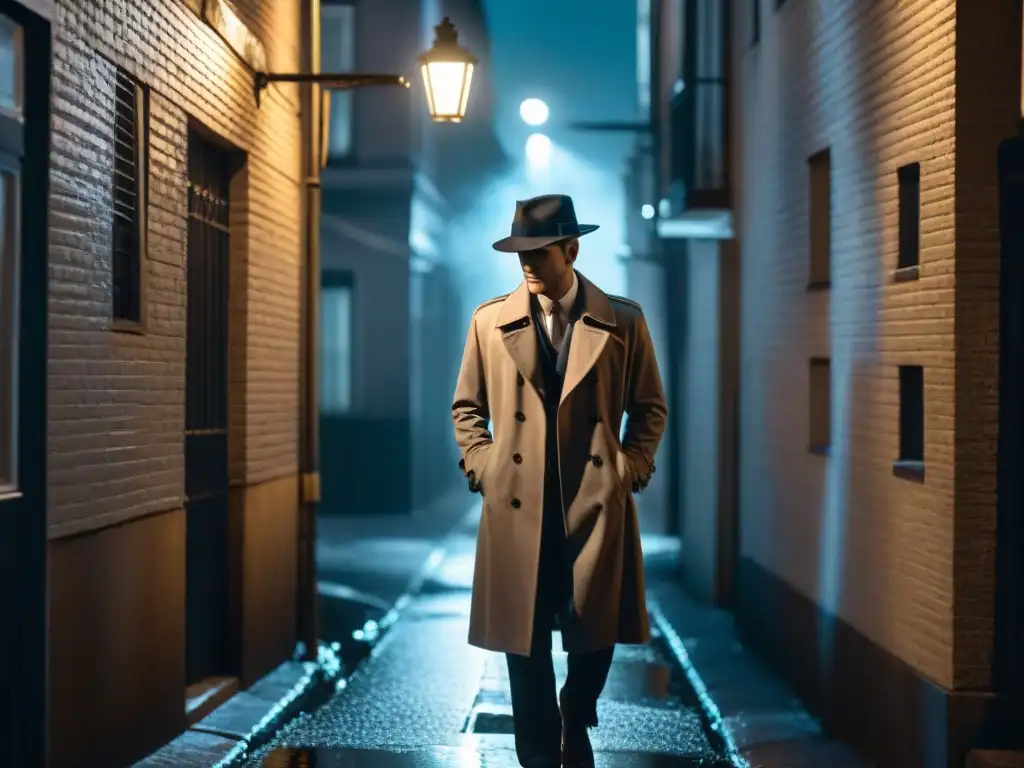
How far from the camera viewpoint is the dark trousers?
20.6 ft

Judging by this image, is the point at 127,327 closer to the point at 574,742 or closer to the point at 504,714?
the point at 574,742

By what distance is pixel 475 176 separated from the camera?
123 ft

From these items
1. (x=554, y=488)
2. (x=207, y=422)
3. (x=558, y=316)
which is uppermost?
(x=558, y=316)

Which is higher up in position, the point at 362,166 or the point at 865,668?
the point at 362,166

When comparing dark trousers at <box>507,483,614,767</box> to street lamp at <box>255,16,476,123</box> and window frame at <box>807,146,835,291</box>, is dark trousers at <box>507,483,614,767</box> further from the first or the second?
window frame at <box>807,146,835,291</box>

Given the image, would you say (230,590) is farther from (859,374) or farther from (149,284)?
(859,374)

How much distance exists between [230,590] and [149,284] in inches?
99.4

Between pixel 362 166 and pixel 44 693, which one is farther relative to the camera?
pixel 362 166

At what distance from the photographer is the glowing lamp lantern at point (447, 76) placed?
31.7 ft

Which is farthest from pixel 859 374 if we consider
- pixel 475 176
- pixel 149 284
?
pixel 475 176

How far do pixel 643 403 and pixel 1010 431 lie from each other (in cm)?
165

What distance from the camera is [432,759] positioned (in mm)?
7332

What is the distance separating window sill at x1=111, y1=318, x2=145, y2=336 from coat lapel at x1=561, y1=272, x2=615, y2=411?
2211mm

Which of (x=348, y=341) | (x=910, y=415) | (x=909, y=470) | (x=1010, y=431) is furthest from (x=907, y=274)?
(x=348, y=341)
